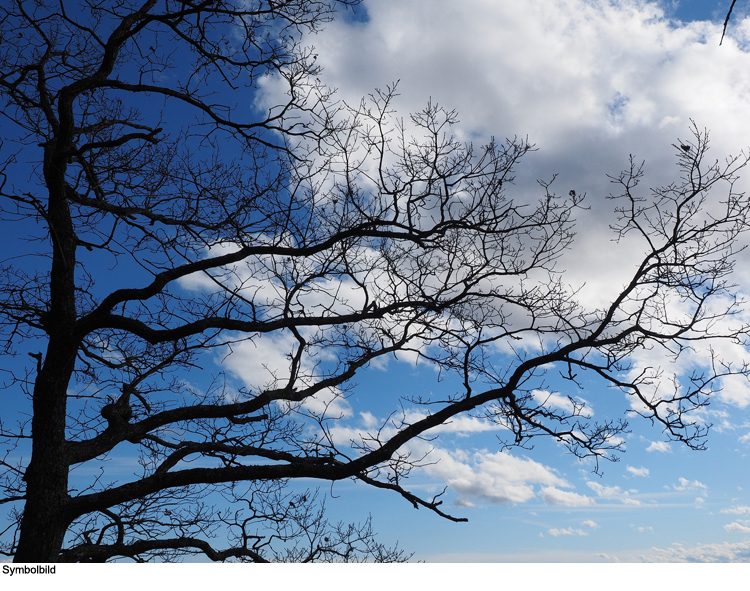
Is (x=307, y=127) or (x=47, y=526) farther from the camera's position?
(x=307, y=127)

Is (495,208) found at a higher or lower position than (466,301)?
higher

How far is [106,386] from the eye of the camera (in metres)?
8.41

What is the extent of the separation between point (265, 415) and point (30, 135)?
5152 mm

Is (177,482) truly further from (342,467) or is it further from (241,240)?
(241,240)

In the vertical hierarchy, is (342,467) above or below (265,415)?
below

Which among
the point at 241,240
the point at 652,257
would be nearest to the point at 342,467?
the point at 241,240

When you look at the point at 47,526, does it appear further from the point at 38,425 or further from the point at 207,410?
the point at 207,410

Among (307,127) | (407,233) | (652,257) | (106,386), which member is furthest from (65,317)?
(652,257)

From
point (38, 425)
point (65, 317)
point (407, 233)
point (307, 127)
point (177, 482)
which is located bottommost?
point (177, 482)

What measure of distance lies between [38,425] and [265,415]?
116 inches

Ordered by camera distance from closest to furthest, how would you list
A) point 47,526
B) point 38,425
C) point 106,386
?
point 47,526
point 38,425
point 106,386

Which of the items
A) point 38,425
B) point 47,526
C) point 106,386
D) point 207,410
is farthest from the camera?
point 106,386

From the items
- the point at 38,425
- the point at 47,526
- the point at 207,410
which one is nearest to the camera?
the point at 47,526

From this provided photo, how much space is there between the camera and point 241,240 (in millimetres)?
7832
